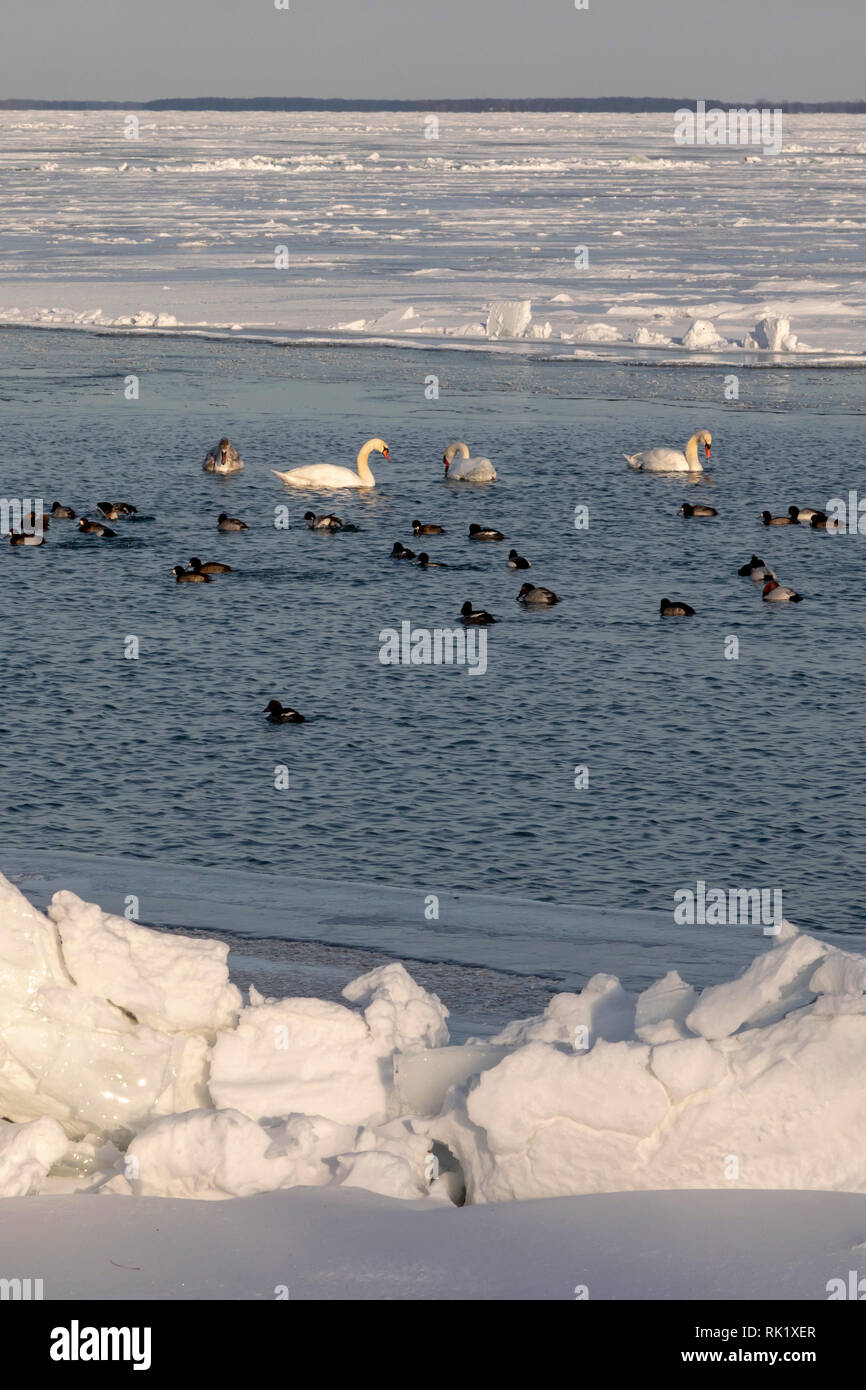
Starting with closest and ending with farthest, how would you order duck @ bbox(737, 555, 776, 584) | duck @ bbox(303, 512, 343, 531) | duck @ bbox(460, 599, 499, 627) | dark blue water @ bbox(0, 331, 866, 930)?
dark blue water @ bbox(0, 331, 866, 930), duck @ bbox(460, 599, 499, 627), duck @ bbox(737, 555, 776, 584), duck @ bbox(303, 512, 343, 531)

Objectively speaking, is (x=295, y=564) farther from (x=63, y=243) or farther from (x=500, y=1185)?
(x=63, y=243)

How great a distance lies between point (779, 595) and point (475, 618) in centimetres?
380

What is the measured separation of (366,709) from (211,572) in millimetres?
5804

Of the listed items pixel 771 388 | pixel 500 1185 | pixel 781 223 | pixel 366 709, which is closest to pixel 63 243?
pixel 781 223

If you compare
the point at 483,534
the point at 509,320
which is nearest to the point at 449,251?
the point at 509,320

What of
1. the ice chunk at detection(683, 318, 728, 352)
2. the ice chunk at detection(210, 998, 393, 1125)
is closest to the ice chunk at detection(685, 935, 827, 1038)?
the ice chunk at detection(210, 998, 393, 1125)

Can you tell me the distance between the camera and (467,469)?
28.7m

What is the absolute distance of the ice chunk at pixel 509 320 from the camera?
144 feet

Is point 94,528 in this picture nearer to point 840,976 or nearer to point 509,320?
point 840,976

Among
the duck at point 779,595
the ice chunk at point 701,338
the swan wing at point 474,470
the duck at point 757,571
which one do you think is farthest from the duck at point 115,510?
the ice chunk at point 701,338

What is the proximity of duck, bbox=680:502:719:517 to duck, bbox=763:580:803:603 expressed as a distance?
186 inches

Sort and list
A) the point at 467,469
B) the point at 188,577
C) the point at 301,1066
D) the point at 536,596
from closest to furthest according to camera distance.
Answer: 1. the point at 301,1066
2. the point at 536,596
3. the point at 188,577
4. the point at 467,469

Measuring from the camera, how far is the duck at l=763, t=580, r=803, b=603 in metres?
22.1

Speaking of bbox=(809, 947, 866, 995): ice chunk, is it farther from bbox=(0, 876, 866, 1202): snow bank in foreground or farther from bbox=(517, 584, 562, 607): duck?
bbox=(517, 584, 562, 607): duck
